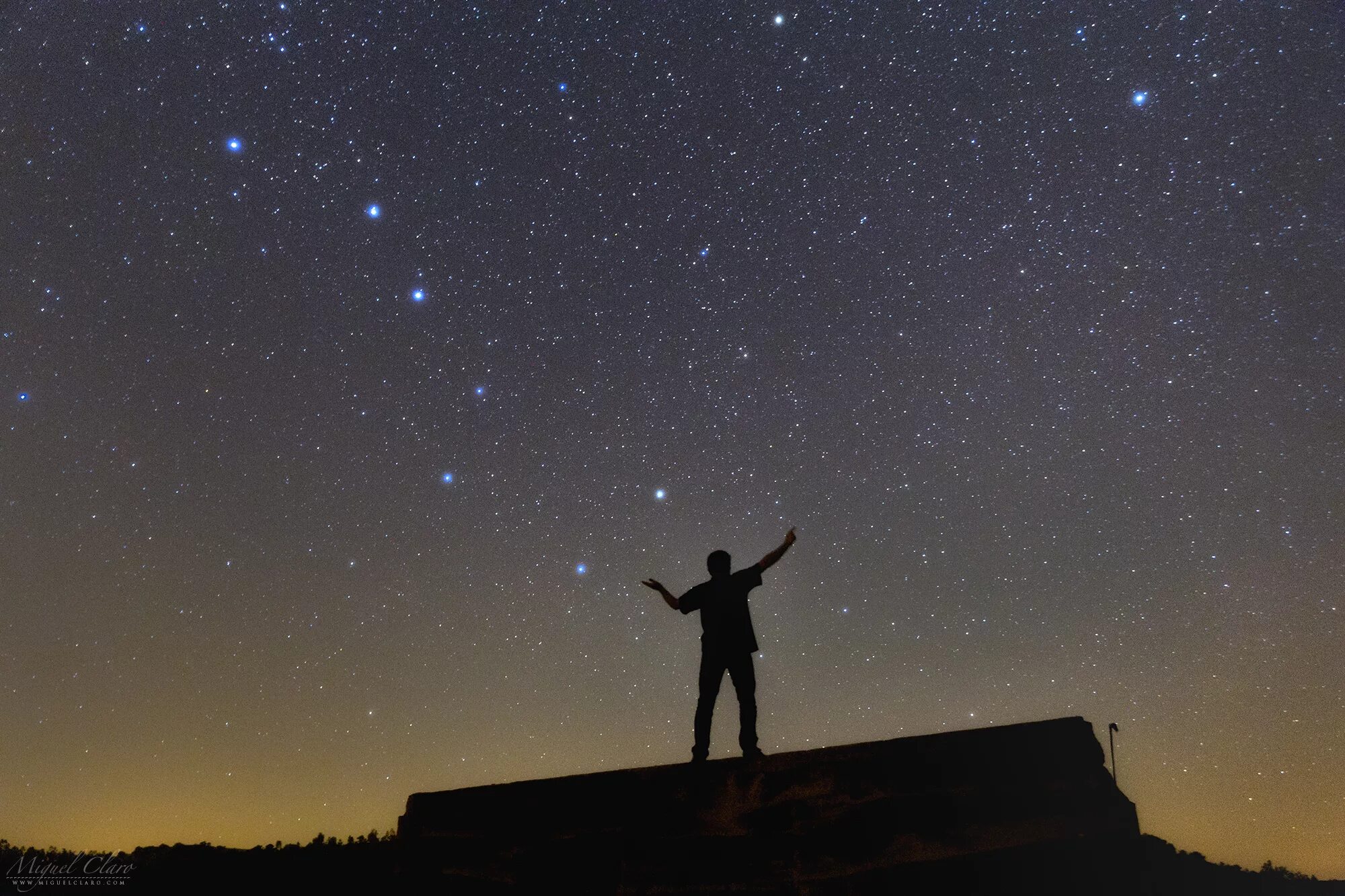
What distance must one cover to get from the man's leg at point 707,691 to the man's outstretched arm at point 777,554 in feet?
2.41

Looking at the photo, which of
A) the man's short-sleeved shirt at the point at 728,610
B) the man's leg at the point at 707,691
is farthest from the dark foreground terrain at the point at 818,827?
the man's short-sleeved shirt at the point at 728,610

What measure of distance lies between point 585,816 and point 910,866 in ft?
5.96

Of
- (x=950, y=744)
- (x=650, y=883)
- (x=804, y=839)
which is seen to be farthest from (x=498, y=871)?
(x=950, y=744)

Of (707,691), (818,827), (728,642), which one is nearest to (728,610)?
(728,642)

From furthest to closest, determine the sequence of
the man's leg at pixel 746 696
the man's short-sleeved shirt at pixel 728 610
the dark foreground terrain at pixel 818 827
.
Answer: the man's short-sleeved shirt at pixel 728 610
the man's leg at pixel 746 696
the dark foreground terrain at pixel 818 827

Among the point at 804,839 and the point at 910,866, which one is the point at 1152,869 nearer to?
the point at 910,866

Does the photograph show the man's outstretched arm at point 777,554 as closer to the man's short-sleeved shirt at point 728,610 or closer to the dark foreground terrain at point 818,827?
the man's short-sleeved shirt at point 728,610

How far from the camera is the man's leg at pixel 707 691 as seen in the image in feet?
17.4

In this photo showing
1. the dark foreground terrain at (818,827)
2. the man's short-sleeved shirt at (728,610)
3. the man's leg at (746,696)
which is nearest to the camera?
the dark foreground terrain at (818,827)

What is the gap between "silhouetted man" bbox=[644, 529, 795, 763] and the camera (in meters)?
5.28

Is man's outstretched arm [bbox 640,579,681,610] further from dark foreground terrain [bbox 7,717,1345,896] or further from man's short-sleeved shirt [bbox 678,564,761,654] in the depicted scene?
dark foreground terrain [bbox 7,717,1345,896]

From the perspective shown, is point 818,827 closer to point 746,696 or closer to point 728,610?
point 746,696

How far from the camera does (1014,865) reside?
3385 mm

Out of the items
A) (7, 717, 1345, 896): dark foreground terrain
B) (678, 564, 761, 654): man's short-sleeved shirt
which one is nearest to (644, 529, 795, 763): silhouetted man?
(678, 564, 761, 654): man's short-sleeved shirt
